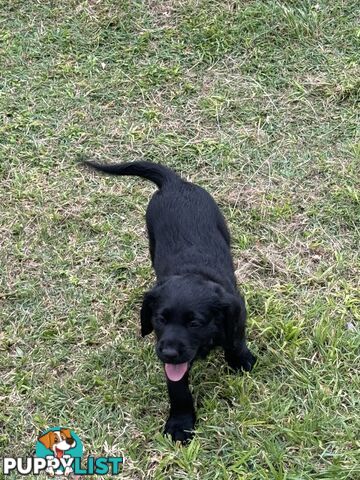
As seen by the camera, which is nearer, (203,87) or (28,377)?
(28,377)

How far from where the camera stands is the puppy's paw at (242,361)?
3.15 meters

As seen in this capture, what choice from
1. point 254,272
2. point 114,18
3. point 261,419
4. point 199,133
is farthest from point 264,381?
point 114,18

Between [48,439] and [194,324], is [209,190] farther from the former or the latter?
[48,439]

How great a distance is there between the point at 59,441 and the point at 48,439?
0.05 meters

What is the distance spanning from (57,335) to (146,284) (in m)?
0.54

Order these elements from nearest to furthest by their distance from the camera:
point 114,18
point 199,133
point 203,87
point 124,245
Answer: point 124,245 < point 199,133 < point 203,87 < point 114,18

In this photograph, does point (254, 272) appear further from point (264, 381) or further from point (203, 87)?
point (203, 87)

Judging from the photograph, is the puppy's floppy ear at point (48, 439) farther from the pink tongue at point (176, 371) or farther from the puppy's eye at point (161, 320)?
the puppy's eye at point (161, 320)

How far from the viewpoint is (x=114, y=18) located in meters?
5.57

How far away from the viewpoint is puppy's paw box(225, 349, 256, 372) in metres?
3.15

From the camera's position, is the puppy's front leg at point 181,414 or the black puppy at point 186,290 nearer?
the black puppy at point 186,290

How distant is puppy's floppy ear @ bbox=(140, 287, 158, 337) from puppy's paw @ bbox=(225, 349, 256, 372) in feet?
1.29

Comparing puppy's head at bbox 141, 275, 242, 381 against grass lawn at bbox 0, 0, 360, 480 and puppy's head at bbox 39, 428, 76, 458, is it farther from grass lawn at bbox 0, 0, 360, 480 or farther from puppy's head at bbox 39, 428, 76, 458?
puppy's head at bbox 39, 428, 76, 458

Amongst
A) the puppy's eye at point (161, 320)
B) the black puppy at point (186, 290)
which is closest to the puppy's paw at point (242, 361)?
the black puppy at point (186, 290)
